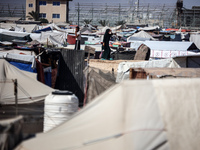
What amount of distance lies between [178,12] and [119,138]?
2161 inches

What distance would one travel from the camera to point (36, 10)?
64250mm

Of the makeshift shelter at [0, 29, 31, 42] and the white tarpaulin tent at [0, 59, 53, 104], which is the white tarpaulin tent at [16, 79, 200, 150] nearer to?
the white tarpaulin tent at [0, 59, 53, 104]

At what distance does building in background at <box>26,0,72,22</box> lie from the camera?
2518 inches

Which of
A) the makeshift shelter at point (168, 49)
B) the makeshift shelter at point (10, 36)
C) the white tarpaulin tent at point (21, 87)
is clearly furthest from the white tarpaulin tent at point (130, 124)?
the makeshift shelter at point (10, 36)

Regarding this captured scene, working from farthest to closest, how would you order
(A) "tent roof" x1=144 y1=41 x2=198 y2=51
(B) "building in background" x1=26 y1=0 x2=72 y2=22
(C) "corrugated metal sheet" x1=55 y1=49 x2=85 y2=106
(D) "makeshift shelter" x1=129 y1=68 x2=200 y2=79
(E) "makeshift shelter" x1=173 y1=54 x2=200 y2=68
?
(B) "building in background" x1=26 y1=0 x2=72 y2=22
(A) "tent roof" x1=144 y1=41 x2=198 y2=51
(C) "corrugated metal sheet" x1=55 y1=49 x2=85 y2=106
(E) "makeshift shelter" x1=173 y1=54 x2=200 y2=68
(D) "makeshift shelter" x1=129 y1=68 x2=200 y2=79

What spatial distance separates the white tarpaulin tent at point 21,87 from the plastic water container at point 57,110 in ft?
6.63

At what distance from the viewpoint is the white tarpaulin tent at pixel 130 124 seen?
416cm

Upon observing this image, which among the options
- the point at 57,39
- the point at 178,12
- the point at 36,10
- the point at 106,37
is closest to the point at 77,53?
the point at 106,37

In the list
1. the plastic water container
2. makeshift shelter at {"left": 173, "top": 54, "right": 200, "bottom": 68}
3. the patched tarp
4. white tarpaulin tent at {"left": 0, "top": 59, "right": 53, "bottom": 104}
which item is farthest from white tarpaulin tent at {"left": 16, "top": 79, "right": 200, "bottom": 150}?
makeshift shelter at {"left": 173, "top": 54, "right": 200, "bottom": 68}

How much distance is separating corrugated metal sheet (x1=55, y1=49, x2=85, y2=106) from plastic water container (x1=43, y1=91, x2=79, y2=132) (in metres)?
4.59

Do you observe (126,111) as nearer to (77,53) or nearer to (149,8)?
(77,53)

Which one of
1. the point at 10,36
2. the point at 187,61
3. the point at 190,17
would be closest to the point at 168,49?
the point at 187,61

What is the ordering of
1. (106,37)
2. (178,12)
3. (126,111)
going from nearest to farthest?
(126,111) → (106,37) → (178,12)

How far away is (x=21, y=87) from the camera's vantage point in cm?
885
